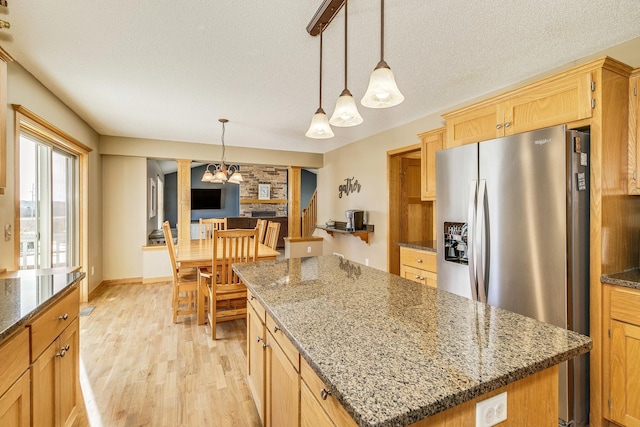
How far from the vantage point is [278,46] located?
214 cm

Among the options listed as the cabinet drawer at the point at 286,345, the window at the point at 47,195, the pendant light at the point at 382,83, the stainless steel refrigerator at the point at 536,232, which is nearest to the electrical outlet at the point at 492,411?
the cabinet drawer at the point at 286,345

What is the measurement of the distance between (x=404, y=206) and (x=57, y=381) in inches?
155

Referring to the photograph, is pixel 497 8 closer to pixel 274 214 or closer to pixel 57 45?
pixel 57 45

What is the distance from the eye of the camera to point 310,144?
5480 millimetres

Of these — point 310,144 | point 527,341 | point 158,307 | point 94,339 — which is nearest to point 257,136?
point 310,144

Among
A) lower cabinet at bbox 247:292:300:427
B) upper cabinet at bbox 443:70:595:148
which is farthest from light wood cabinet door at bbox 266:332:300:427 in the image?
upper cabinet at bbox 443:70:595:148

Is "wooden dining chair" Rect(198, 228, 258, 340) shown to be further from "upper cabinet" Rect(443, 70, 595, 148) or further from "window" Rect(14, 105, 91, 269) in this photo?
"upper cabinet" Rect(443, 70, 595, 148)

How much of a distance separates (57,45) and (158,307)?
2.99 meters

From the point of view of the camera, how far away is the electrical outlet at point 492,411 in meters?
0.79

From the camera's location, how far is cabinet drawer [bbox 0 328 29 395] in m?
1.07

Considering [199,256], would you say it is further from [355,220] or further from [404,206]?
[404,206]

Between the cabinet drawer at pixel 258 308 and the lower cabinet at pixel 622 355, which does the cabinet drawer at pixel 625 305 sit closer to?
the lower cabinet at pixel 622 355

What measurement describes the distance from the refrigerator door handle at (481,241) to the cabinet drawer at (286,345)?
5.14 ft

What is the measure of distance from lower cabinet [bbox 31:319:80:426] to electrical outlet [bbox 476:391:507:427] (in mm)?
1676
